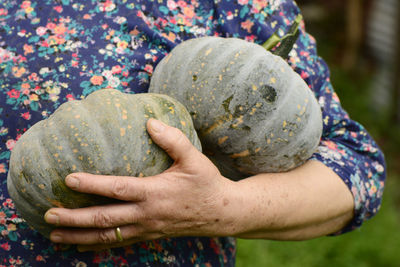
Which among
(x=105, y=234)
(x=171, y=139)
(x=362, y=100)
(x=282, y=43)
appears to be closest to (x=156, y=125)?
(x=171, y=139)

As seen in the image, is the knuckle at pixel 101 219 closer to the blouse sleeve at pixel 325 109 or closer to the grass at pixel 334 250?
the blouse sleeve at pixel 325 109

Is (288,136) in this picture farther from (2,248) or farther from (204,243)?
(2,248)

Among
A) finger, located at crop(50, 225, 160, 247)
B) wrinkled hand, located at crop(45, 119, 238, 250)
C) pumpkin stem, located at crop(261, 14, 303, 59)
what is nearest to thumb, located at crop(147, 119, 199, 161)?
→ wrinkled hand, located at crop(45, 119, 238, 250)

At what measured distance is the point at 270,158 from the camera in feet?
4.45

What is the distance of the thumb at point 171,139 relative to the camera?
1148 mm

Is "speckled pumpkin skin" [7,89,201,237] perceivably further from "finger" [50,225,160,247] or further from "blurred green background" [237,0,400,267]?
"blurred green background" [237,0,400,267]

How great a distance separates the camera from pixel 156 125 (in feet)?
3.78

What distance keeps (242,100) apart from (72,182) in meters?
0.49

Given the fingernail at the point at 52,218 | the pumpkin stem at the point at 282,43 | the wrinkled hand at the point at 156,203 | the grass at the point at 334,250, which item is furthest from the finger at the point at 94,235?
the grass at the point at 334,250

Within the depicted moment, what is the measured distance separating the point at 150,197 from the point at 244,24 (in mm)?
732

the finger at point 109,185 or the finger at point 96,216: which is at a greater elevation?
the finger at point 109,185

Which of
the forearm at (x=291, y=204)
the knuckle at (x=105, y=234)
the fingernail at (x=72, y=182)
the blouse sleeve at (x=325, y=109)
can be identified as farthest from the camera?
the blouse sleeve at (x=325, y=109)

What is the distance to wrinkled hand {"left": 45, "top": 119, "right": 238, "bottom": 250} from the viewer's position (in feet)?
3.73

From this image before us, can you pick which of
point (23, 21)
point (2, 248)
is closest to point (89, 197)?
point (2, 248)
